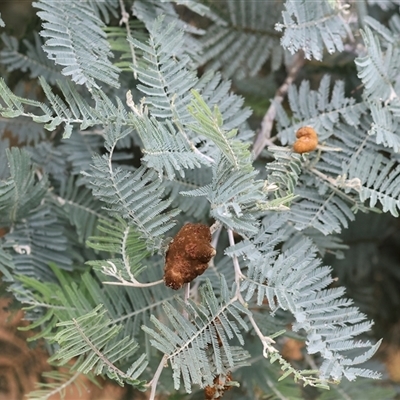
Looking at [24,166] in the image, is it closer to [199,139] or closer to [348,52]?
[199,139]

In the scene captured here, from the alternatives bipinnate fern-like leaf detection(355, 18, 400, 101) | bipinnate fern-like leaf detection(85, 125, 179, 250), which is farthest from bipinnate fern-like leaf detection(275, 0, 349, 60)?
bipinnate fern-like leaf detection(85, 125, 179, 250)

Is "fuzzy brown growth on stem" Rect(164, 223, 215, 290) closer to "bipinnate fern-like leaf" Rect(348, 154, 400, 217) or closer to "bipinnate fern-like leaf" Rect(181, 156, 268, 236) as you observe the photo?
"bipinnate fern-like leaf" Rect(181, 156, 268, 236)

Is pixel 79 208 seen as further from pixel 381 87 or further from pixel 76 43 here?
pixel 381 87

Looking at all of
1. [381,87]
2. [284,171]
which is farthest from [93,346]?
[381,87]

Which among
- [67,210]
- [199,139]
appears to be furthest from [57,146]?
[199,139]

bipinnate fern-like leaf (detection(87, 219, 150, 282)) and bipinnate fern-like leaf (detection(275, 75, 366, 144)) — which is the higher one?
bipinnate fern-like leaf (detection(275, 75, 366, 144))

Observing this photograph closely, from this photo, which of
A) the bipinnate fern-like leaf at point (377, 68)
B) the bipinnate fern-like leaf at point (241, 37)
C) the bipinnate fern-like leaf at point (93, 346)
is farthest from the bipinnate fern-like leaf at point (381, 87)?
the bipinnate fern-like leaf at point (93, 346)
